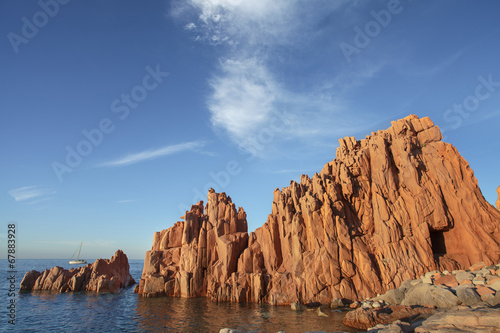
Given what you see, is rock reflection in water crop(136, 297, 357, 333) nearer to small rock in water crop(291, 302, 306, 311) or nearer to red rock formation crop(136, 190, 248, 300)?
small rock in water crop(291, 302, 306, 311)

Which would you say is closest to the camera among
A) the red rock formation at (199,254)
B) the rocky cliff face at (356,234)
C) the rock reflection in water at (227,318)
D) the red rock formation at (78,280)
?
the rock reflection in water at (227,318)

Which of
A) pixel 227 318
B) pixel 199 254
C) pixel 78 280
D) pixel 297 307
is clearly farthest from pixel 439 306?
pixel 78 280

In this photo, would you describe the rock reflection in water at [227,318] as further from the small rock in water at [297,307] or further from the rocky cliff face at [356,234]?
the rocky cliff face at [356,234]

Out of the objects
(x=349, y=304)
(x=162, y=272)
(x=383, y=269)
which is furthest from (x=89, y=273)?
(x=383, y=269)

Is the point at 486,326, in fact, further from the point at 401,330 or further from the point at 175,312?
the point at 175,312

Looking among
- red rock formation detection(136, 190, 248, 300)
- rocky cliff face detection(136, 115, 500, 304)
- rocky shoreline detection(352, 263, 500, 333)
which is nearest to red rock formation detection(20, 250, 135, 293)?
red rock formation detection(136, 190, 248, 300)

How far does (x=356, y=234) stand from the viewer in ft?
148

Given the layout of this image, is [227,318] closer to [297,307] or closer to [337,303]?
[297,307]

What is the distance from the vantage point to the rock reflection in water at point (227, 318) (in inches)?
1200

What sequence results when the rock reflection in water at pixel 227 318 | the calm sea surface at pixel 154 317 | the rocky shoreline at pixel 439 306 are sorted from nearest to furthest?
the rocky shoreline at pixel 439 306 → the rock reflection in water at pixel 227 318 → the calm sea surface at pixel 154 317

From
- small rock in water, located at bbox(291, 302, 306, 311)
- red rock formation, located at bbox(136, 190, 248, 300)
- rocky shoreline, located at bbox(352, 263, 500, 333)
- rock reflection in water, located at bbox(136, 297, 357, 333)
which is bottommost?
rock reflection in water, located at bbox(136, 297, 357, 333)

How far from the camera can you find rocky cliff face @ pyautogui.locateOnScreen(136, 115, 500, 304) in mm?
41312

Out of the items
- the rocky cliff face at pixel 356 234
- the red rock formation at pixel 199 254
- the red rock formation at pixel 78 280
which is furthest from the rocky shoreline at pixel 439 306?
the red rock formation at pixel 78 280

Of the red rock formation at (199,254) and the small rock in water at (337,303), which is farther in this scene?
the red rock formation at (199,254)
